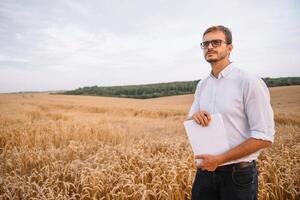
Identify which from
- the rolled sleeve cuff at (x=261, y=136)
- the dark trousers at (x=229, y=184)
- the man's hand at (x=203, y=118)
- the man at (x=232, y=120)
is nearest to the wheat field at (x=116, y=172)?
the dark trousers at (x=229, y=184)

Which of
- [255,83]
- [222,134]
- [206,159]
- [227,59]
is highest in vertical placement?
[227,59]

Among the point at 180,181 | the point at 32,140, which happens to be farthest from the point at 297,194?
the point at 32,140

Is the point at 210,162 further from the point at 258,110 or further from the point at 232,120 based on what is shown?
the point at 258,110

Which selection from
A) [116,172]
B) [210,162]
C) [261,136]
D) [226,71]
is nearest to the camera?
[261,136]

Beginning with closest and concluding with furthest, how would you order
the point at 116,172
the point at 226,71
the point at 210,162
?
the point at 210,162 → the point at 226,71 → the point at 116,172

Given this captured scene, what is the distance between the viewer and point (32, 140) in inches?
355

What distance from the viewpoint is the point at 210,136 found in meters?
2.26

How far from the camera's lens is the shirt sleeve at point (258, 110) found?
2078mm

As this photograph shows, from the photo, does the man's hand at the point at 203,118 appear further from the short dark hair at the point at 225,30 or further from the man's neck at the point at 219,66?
the short dark hair at the point at 225,30

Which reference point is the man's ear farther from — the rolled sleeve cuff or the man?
the rolled sleeve cuff

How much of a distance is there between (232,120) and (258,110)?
0.22 metres

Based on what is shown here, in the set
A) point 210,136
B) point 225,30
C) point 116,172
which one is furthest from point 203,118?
point 116,172

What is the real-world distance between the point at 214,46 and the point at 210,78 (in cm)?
30

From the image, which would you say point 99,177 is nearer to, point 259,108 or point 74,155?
point 74,155
